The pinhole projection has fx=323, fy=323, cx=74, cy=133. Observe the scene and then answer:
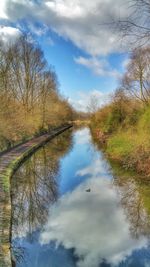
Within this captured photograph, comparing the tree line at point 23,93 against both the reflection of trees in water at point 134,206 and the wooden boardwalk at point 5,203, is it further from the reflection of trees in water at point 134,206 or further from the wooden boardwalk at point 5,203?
the reflection of trees in water at point 134,206

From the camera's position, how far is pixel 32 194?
40.0ft

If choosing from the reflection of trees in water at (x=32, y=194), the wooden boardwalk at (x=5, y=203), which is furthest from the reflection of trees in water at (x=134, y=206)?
the wooden boardwalk at (x=5, y=203)

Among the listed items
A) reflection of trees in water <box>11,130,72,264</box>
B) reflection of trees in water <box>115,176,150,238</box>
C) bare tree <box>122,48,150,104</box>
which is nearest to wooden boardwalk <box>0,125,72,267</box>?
reflection of trees in water <box>11,130,72,264</box>

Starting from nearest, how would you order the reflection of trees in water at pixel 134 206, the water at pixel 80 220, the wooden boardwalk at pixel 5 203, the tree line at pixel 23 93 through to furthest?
the wooden boardwalk at pixel 5 203 < the water at pixel 80 220 < the reflection of trees in water at pixel 134 206 < the tree line at pixel 23 93

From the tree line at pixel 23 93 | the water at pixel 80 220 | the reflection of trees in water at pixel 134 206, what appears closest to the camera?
the water at pixel 80 220

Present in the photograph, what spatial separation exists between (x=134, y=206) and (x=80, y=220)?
6.94 feet

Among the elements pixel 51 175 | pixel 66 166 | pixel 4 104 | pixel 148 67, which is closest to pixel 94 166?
pixel 66 166

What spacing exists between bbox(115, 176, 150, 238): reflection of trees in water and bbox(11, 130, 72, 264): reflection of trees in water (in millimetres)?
2562

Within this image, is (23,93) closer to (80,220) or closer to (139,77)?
(139,77)

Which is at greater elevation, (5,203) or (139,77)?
(139,77)

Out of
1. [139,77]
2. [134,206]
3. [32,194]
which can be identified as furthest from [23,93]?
[134,206]

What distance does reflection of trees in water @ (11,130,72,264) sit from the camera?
29.3 feet

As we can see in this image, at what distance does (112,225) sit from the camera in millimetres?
9297

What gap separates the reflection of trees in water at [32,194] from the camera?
8.95m
